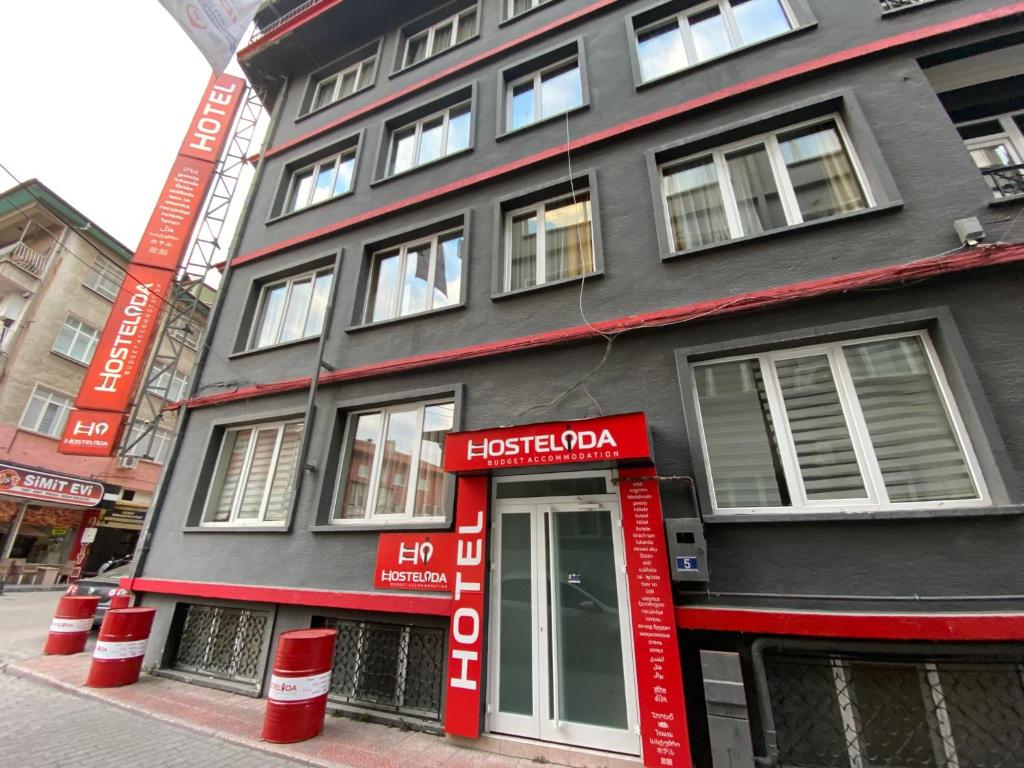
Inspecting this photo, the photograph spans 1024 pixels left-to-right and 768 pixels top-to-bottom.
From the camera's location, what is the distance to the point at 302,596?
583cm

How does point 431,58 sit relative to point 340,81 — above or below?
below

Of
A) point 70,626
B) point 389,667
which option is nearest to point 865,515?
point 389,667

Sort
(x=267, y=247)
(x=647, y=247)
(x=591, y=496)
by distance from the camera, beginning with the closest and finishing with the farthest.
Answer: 1. (x=591, y=496)
2. (x=647, y=247)
3. (x=267, y=247)

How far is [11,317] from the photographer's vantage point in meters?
17.1

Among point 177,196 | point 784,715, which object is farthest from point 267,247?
point 784,715

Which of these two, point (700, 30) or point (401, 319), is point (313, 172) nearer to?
point (401, 319)

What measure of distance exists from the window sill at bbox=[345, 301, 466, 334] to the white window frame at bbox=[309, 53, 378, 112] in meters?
7.19

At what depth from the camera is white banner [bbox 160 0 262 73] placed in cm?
845

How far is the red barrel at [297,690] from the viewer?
4.52 meters

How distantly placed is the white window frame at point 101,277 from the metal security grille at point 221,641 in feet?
66.7

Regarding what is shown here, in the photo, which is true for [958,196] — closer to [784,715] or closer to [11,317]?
[784,715]

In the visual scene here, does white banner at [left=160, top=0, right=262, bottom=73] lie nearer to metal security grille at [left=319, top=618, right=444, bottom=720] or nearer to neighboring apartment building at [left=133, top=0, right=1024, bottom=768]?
neighboring apartment building at [left=133, top=0, right=1024, bottom=768]

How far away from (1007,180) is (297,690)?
33.4 feet

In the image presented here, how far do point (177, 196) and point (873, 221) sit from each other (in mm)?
14479
